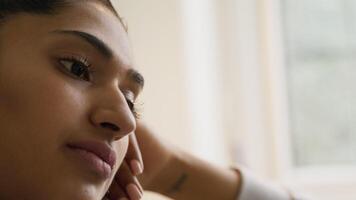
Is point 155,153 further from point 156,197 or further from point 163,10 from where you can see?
point 163,10

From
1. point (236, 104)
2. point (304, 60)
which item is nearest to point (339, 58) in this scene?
point (304, 60)

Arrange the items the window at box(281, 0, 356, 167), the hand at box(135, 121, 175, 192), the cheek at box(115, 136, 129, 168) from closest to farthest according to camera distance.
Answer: the cheek at box(115, 136, 129, 168) < the hand at box(135, 121, 175, 192) < the window at box(281, 0, 356, 167)

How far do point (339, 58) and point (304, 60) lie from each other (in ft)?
0.47

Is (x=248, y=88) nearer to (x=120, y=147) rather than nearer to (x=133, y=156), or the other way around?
(x=133, y=156)

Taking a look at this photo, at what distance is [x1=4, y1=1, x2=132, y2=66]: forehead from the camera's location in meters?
0.55

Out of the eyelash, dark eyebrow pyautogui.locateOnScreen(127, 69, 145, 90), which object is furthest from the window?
the eyelash

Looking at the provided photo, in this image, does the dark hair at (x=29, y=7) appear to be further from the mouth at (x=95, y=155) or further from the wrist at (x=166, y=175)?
the wrist at (x=166, y=175)

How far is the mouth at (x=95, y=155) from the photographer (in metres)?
0.55

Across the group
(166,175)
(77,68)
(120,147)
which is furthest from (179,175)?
(77,68)

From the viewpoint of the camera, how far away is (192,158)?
1.03 metres

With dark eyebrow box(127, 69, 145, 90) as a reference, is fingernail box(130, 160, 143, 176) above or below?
below

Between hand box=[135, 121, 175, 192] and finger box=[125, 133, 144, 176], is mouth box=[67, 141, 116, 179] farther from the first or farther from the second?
hand box=[135, 121, 175, 192]

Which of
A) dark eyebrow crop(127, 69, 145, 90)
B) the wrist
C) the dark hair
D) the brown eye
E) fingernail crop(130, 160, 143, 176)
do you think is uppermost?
the dark hair

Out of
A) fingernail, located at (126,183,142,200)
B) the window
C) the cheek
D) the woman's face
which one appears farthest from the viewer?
the window
